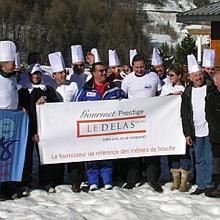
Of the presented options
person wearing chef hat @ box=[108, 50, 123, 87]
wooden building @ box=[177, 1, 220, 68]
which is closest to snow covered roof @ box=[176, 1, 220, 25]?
wooden building @ box=[177, 1, 220, 68]

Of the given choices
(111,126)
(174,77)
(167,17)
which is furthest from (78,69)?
(167,17)

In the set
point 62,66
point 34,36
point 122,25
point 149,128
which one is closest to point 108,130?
point 149,128

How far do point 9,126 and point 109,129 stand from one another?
4.34 ft

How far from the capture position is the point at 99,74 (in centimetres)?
800

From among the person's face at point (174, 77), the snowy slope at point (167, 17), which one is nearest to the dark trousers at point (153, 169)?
the person's face at point (174, 77)

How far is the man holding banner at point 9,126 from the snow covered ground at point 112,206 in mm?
345

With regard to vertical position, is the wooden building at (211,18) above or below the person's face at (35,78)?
above

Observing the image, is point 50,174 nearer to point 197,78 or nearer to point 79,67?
point 79,67

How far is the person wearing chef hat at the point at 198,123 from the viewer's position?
7.82 meters

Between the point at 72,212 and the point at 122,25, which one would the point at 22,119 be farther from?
the point at 122,25

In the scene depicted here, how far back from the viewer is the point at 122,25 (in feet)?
306

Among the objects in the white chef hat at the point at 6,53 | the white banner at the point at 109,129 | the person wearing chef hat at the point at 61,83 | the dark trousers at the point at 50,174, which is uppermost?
the white chef hat at the point at 6,53

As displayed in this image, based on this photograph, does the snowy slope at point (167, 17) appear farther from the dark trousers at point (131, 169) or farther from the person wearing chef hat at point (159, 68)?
the dark trousers at point (131, 169)

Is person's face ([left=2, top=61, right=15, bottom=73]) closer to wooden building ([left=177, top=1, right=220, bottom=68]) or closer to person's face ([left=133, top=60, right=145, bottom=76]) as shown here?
person's face ([left=133, top=60, right=145, bottom=76])
